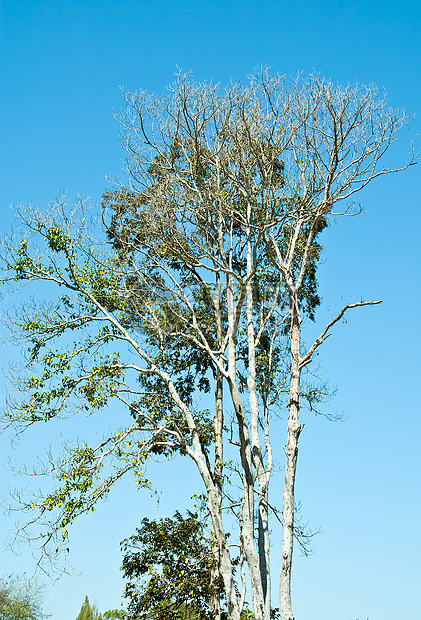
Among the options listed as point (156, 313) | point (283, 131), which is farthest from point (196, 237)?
point (283, 131)

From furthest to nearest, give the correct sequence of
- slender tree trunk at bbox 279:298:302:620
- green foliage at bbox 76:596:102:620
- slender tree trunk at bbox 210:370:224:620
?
green foliage at bbox 76:596:102:620 < slender tree trunk at bbox 210:370:224:620 < slender tree trunk at bbox 279:298:302:620

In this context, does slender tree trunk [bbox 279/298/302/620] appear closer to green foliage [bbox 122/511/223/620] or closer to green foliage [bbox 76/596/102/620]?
green foliage [bbox 122/511/223/620]

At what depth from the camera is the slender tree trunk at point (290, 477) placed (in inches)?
490

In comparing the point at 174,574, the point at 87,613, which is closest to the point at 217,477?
the point at 174,574

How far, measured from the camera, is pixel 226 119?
15.6 m

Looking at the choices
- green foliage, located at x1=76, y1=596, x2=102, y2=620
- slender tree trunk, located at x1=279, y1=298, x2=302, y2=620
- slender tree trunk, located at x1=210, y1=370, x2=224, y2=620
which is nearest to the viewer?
slender tree trunk, located at x1=279, y1=298, x2=302, y2=620

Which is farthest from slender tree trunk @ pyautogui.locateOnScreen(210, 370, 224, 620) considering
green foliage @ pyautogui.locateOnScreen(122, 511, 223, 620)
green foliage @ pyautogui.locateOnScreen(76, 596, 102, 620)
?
green foliage @ pyautogui.locateOnScreen(76, 596, 102, 620)

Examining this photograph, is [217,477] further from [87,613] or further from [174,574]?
[87,613]

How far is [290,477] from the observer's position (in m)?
13.2

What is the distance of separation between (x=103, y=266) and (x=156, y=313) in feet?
6.29

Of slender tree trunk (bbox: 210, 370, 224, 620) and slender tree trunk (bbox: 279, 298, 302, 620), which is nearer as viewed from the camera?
slender tree trunk (bbox: 279, 298, 302, 620)

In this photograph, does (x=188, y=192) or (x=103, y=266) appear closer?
(x=188, y=192)

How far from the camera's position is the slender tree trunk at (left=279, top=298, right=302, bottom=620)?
1245cm

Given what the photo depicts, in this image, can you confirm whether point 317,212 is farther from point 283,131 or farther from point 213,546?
point 213,546
